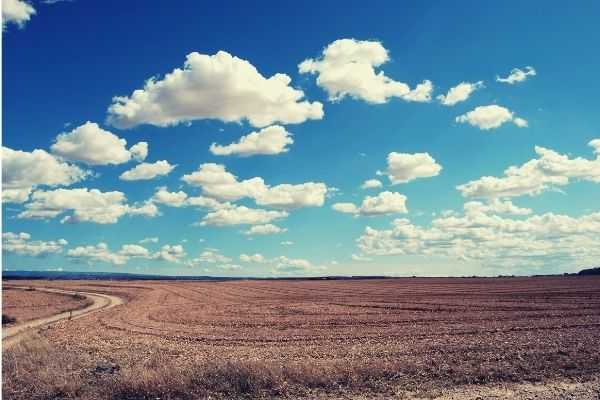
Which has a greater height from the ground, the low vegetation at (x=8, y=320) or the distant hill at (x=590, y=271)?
the low vegetation at (x=8, y=320)

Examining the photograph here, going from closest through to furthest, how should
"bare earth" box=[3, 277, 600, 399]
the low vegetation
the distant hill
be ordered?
"bare earth" box=[3, 277, 600, 399] < the low vegetation < the distant hill

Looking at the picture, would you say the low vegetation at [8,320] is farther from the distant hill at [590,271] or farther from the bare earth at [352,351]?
the distant hill at [590,271]

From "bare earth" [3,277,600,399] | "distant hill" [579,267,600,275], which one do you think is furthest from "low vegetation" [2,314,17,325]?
"distant hill" [579,267,600,275]

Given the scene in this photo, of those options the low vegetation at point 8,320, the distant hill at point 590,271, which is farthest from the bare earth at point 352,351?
the distant hill at point 590,271

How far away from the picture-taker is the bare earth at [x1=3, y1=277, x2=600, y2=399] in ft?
45.1

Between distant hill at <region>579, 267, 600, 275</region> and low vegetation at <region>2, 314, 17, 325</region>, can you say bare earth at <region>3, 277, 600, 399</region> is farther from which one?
distant hill at <region>579, 267, 600, 275</region>

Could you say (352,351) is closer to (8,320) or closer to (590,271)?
(8,320)

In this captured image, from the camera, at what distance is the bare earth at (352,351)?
45.1 feet

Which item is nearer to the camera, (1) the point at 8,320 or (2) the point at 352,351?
(2) the point at 352,351

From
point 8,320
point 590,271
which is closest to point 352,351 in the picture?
point 8,320

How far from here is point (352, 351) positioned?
21.6m

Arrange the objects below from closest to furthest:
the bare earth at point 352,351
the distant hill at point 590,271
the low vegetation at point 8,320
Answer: the bare earth at point 352,351
the low vegetation at point 8,320
the distant hill at point 590,271

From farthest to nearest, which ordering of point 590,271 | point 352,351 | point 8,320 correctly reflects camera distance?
point 590,271, point 8,320, point 352,351

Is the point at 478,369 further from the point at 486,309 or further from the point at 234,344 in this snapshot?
the point at 486,309
